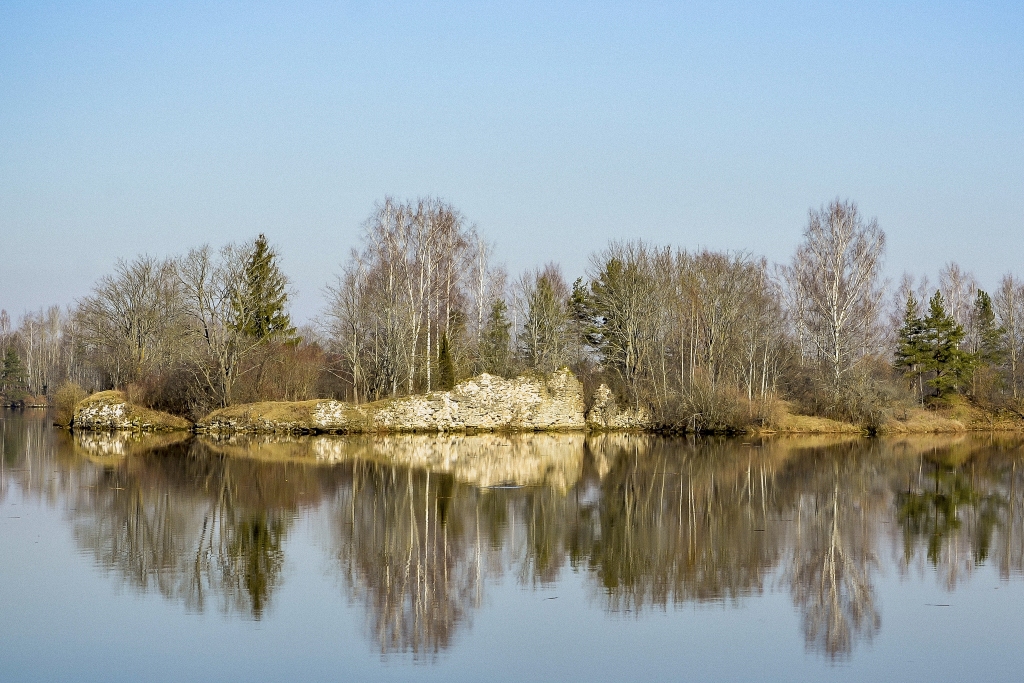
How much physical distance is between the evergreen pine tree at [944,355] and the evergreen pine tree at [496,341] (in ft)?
66.8

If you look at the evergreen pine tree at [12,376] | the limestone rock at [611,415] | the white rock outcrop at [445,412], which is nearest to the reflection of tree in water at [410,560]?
the white rock outcrop at [445,412]

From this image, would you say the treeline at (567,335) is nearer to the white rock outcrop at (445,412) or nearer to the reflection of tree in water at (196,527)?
the white rock outcrop at (445,412)

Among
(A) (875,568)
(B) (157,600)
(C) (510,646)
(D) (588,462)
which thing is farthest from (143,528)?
(D) (588,462)

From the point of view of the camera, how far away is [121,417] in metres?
39.4

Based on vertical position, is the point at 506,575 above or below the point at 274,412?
below

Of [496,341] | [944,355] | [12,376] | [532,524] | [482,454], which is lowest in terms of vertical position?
[532,524]

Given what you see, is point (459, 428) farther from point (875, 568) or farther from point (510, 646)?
point (510, 646)

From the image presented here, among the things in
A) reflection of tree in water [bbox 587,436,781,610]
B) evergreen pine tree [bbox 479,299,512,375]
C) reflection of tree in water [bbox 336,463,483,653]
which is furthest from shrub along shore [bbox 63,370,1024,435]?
reflection of tree in water [bbox 336,463,483,653]

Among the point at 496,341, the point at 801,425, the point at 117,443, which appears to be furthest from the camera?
the point at 496,341

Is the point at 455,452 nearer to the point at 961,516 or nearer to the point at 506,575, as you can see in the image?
the point at 961,516

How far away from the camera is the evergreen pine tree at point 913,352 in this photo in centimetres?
4803

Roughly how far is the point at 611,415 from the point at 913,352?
17.6m

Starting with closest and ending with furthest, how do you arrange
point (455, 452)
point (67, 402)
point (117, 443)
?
1. point (455, 452)
2. point (117, 443)
3. point (67, 402)

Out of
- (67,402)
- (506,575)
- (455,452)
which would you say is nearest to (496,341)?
(455,452)
